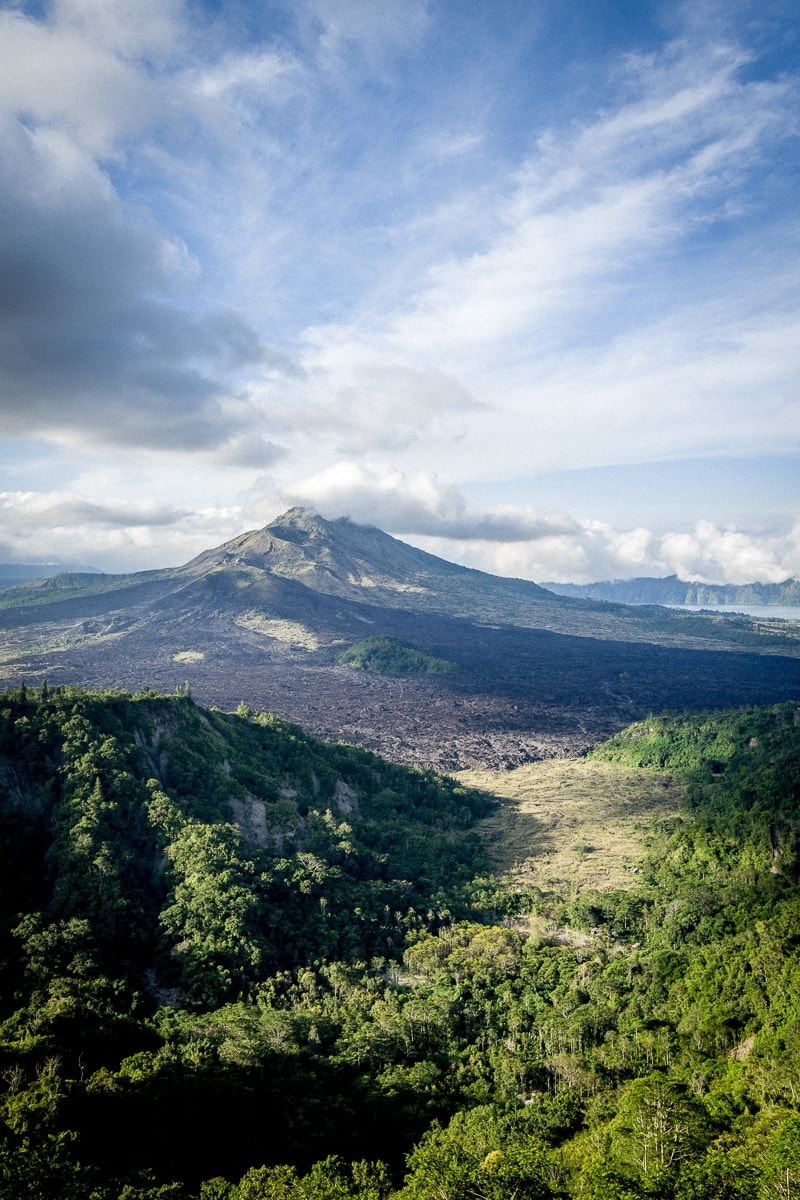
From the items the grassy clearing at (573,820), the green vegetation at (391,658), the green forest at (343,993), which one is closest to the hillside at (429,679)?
the green vegetation at (391,658)

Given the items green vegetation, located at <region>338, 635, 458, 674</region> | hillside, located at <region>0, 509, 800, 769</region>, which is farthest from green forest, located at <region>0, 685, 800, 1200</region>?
green vegetation, located at <region>338, 635, 458, 674</region>

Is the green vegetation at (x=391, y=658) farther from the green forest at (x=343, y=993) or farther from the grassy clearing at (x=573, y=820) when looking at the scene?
the green forest at (x=343, y=993)

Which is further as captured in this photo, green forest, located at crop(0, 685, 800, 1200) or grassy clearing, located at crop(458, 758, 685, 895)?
grassy clearing, located at crop(458, 758, 685, 895)

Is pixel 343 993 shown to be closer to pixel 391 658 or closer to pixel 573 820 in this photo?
pixel 573 820

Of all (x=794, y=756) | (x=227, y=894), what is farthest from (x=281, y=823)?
(x=794, y=756)

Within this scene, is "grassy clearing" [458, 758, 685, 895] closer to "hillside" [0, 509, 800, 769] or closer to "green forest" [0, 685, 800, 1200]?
"green forest" [0, 685, 800, 1200]

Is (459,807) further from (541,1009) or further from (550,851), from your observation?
(541,1009)
